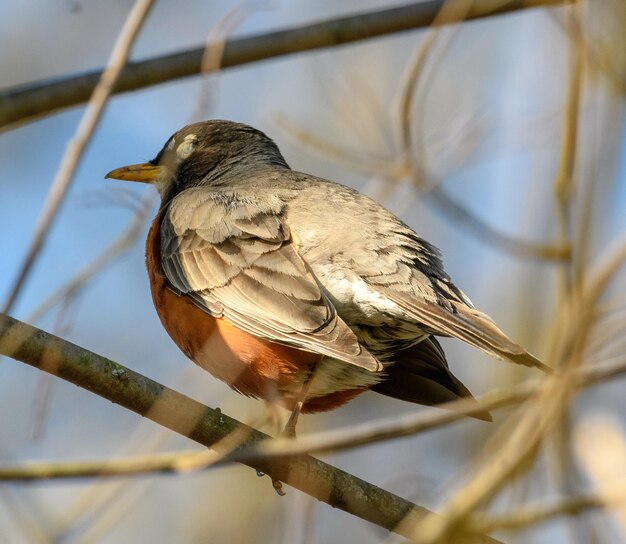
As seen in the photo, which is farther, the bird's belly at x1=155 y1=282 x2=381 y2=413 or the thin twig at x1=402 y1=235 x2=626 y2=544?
the bird's belly at x1=155 y1=282 x2=381 y2=413

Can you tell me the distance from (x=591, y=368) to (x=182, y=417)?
1.86m

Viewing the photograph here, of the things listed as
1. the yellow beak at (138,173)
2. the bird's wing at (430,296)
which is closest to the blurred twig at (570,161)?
the bird's wing at (430,296)

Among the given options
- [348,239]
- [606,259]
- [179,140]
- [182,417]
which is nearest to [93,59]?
[179,140]

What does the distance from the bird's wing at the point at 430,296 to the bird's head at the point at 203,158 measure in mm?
1770

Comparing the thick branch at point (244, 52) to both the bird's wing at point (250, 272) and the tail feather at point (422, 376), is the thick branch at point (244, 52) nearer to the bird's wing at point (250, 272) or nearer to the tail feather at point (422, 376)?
the bird's wing at point (250, 272)

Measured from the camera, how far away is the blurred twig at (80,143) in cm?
276

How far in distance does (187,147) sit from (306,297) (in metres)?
2.47

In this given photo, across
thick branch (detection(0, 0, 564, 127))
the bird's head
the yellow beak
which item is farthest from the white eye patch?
thick branch (detection(0, 0, 564, 127))

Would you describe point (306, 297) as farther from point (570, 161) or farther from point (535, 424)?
point (535, 424)

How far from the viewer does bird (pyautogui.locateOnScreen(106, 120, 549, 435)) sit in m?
4.73

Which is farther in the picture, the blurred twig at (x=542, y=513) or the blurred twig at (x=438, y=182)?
the blurred twig at (x=438, y=182)

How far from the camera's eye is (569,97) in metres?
3.89

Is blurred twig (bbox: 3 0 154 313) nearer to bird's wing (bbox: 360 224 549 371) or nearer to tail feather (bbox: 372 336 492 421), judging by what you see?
bird's wing (bbox: 360 224 549 371)

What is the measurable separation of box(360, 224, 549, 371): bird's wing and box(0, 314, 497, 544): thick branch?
0.77 m
